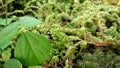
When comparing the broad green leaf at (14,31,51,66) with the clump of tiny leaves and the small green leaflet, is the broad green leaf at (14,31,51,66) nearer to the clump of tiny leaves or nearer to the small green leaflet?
the small green leaflet

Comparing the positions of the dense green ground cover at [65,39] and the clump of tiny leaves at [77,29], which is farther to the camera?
the clump of tiny leaves at [77,29]

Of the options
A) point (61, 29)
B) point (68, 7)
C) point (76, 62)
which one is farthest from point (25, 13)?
point (76, 62)

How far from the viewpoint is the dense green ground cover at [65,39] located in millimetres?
903

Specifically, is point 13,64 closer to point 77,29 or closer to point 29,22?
point 29,22

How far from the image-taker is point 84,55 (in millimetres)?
1093

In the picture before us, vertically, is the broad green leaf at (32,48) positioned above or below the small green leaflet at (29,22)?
below

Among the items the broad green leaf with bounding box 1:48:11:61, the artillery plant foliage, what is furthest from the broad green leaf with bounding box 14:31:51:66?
the broad green leaf with bounding box 1:48:11:61

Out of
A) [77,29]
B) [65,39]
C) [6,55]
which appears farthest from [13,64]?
[77,29]

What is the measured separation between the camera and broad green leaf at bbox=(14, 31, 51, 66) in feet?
2.91

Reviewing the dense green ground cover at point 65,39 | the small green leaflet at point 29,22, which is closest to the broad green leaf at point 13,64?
the dense green ground cover at point 65,39

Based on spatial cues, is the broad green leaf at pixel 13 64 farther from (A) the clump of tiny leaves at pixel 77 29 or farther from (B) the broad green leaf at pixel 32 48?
(A) the clump of tiny leaves at pixel 77 29

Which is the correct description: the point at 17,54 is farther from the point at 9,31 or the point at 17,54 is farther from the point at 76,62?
the point at 76,62

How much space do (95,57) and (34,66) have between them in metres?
0.26

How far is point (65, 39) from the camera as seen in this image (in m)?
1.18
